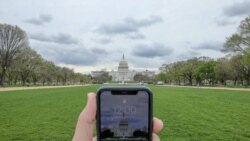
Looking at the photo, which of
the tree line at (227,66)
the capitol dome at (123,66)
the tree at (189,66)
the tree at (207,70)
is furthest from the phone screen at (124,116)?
the capitol dome at (123,66)

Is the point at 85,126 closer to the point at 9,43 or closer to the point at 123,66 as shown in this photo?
the point at 9,43

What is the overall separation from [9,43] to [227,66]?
49.8 meters

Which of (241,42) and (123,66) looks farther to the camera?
(123,66)

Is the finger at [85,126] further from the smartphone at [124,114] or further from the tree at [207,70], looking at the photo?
the tree at [207,70]

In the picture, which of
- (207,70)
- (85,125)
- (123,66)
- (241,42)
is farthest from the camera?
(123,66)

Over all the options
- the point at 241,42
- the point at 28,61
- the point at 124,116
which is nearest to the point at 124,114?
the point at 124,116

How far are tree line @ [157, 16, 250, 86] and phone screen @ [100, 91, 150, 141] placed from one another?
50517 millimetres

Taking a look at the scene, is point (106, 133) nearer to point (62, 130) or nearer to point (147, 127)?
point (147, 127)

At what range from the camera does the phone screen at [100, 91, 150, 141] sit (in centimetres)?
237

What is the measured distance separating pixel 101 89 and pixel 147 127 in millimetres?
410

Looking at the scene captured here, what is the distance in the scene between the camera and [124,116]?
2.42m

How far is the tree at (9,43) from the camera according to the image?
225ft

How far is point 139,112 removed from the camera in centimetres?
242

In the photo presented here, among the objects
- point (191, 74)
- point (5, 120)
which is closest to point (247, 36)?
point (5, 120)
